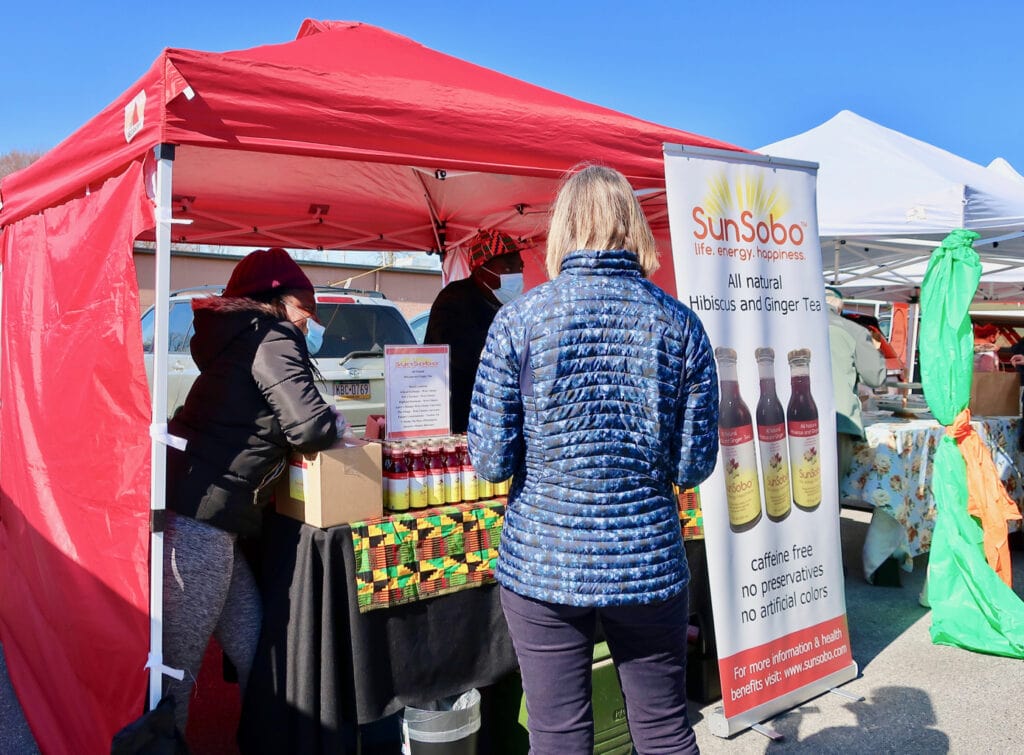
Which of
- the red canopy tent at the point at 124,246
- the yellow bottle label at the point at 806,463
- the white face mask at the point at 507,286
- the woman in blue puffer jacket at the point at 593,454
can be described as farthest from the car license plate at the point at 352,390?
the woman in blue puffer jacket at the point at 593,454

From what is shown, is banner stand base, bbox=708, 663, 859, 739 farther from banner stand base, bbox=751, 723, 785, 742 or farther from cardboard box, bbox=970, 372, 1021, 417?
cardboard box, bbox=970, 372, 1021, 417

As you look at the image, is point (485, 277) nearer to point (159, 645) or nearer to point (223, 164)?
point (223, 164)

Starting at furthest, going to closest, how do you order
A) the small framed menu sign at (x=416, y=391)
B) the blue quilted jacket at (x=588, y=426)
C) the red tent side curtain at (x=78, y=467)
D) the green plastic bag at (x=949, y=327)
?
the green plastic bag at (x=949, y=327) < the small framed menu sign at (x=416, y=391) < the red tent side curtain at (x=78, y=467) < the blue quilted jacket at (x=588, y=426)

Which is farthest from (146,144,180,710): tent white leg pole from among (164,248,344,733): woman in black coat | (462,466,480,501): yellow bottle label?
(462,466,480,501): yellow bottle label

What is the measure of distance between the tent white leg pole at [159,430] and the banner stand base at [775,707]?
207 centimetres

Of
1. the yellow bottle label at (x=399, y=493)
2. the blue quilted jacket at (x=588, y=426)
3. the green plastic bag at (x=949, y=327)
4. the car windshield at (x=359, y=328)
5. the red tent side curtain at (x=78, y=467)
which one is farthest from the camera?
the car windshield at (x=359, y=328)

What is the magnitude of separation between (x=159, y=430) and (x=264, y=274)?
0.63 m

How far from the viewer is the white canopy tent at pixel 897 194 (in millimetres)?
5315

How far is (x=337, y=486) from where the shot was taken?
263 cm

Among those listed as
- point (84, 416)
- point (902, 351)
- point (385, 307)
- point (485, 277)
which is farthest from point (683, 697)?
point (902, 351)

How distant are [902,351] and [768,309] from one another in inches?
524

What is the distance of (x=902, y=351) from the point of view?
1524 cm

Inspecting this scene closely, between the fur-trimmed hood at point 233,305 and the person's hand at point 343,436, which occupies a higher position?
the fur-trimmed hood at point 233,305

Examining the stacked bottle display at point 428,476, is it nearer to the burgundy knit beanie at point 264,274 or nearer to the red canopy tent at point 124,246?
the burgundy knit beanie at point 264,274
